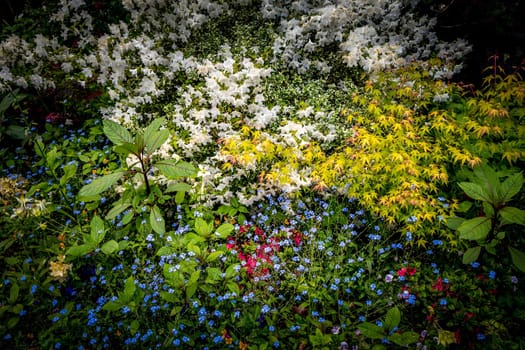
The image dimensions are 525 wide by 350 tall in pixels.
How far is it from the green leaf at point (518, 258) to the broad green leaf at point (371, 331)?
121 cm

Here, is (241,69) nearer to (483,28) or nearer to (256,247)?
(256,247)

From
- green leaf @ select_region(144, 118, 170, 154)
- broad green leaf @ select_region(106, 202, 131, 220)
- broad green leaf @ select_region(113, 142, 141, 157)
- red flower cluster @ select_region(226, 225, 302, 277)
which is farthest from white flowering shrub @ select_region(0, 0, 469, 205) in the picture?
broad green leaf @ select_region(106, 202, 131, 220)

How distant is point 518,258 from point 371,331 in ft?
4.40

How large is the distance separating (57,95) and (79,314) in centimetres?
346

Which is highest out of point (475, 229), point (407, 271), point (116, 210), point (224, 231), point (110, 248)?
point (116, 210)

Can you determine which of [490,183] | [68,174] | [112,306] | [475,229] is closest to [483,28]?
[490,183]

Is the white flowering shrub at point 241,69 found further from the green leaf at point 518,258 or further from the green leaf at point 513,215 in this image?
the green leaf at point 518,258

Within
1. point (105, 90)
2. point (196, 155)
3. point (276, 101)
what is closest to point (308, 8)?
point (276, 101)

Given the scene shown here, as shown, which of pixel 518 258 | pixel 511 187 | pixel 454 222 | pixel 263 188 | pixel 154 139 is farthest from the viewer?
pixel 263 188

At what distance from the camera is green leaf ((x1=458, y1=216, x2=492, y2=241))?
2.51 metres

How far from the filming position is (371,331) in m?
2.19

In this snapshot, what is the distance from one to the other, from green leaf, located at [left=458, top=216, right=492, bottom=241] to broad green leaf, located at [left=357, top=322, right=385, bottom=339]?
0.99 metres

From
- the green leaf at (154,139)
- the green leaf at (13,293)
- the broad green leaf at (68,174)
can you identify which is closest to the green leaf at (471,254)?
the green leaf at (154,139)

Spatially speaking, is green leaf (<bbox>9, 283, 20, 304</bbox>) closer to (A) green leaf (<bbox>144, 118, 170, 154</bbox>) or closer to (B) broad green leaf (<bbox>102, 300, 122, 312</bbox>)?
(B) broad green leaf (<bbox>102, 300, 122, 312</bbox>)
